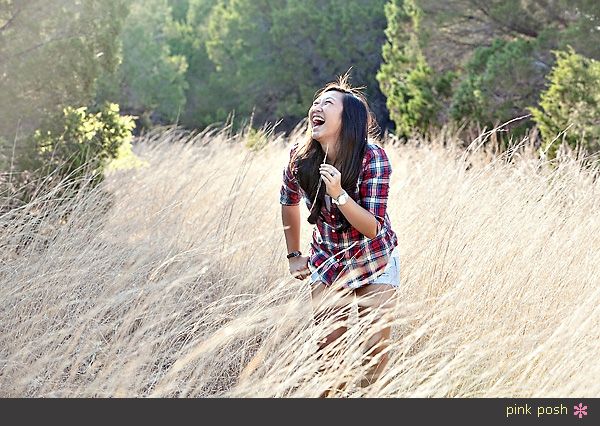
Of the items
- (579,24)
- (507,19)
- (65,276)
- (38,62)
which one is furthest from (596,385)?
(507,19)

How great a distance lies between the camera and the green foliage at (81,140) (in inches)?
261

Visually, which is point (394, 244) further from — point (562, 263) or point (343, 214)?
point (562, 263)

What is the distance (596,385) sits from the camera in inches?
119

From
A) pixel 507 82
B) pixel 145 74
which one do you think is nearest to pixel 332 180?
pixel 507 82

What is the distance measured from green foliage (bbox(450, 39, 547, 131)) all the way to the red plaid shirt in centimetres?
782

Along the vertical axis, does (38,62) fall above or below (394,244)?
above

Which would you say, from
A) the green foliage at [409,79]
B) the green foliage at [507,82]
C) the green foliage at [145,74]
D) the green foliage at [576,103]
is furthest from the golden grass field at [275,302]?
the green foliage at [145,74]

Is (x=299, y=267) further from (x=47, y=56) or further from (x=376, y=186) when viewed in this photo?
(x=47, y=56)

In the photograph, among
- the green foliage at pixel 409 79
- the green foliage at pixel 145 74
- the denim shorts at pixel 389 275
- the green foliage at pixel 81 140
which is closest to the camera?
the denim shorts at pixel 389 275

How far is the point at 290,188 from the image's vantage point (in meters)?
3.53

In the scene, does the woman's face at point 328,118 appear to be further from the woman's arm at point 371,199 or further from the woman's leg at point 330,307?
the woman's leg at point 330,307

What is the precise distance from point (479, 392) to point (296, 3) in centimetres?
1707
